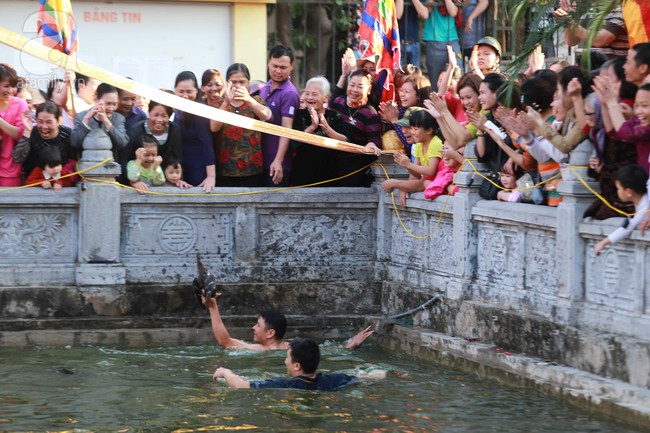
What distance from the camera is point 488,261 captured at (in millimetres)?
11820

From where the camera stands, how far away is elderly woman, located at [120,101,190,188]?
13.2 meters

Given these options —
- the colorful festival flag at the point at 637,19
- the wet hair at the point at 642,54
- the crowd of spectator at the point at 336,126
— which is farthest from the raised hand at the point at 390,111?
the wet hair at the point at 642,54

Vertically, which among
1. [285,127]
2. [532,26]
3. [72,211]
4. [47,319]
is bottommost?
[47,319]

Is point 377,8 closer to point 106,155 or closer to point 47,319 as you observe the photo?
point 106,155

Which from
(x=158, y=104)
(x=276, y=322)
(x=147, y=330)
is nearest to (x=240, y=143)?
(x=158, y=104)

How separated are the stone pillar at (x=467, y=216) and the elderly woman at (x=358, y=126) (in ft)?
5.21

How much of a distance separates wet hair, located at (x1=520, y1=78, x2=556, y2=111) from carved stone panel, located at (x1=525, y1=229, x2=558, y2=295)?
3.77 ft

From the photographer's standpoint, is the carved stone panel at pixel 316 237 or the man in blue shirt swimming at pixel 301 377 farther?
the carved stone panel at pixel 316 237

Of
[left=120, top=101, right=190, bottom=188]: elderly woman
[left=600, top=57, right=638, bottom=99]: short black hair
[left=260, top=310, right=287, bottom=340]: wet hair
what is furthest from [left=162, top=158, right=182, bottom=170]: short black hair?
[left=600, top=57, right=638, bottom=99]: short black hair

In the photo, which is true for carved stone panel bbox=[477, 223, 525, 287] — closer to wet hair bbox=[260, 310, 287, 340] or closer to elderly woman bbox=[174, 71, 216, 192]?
wet hair bbox=[260, 310, 287, 340]

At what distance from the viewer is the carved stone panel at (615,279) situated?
980 cm

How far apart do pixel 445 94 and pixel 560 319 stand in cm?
369

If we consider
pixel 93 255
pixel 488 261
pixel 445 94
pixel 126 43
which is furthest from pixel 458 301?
pixel 126 43

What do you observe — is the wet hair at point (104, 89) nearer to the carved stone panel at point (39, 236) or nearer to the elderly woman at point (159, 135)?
the elderly woman at point (159, 135)
